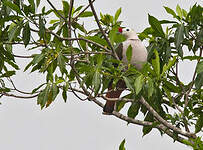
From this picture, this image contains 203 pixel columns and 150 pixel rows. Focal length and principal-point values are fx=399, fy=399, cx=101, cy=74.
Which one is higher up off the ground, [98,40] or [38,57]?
[98,40]

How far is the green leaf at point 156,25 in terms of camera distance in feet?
10.3

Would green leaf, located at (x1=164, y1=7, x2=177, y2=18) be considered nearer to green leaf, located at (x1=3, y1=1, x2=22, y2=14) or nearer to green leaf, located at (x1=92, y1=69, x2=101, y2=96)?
green leaf, located at (x1=92, y1=69, x2=101, y2=96)

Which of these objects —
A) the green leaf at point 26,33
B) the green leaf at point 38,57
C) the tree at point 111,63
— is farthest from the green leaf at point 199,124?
the green leaf at point 26,33

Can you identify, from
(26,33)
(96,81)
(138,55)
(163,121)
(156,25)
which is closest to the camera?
(96,81)

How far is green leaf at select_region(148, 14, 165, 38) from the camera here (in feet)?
10.3

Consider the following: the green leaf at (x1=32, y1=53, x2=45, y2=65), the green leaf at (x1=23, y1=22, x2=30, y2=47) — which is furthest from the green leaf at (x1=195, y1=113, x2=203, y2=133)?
the green leaf at (x1=23, y1=22, x2=30, y2=47)

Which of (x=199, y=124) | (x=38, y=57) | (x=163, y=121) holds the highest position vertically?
(x=38, y=57)

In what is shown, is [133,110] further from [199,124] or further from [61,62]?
[61,62]

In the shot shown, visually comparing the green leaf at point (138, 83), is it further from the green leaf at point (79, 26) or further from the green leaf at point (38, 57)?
the green leaf at point (79, 26)

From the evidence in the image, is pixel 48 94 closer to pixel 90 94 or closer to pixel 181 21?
pixel 90 94

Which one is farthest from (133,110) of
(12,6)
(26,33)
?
(12,6)

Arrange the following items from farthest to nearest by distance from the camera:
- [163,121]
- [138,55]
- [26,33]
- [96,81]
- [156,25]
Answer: [138,55]
[156,25]
[163,121]
[26,33]
[96,81]

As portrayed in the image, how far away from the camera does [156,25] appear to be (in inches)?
127

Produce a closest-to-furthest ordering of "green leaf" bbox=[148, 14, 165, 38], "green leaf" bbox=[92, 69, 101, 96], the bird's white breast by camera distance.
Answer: "green leaf" bbox=[92, 69, 101, 96]
"green leaf" bbox=[148, 14, 165, 38]
the bird's white breast
